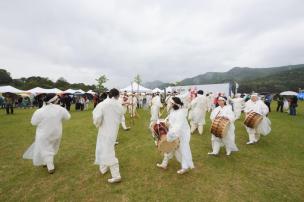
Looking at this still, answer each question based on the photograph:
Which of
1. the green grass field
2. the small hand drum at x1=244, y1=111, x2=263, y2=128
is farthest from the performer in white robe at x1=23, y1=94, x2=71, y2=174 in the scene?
the small hand drum at x1=244, y1=111, x2=263, y2=128

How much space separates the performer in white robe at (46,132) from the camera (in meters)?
4.32

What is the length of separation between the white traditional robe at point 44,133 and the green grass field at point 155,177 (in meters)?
0.39

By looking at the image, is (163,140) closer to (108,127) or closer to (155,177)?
(155,177)

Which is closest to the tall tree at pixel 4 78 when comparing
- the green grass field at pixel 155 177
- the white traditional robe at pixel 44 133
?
the green grass field at pixel 155 177

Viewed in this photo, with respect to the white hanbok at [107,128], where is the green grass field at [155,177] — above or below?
below

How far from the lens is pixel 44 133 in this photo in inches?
171

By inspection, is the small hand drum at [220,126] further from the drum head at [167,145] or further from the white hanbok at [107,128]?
the white hanbok at [107,128]

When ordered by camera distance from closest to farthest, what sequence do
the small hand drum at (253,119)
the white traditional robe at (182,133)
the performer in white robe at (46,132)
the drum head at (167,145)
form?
the drum head at (167,145), the white traditional robe at (182,133), the performer in white robe at (46,132), the small hand drum at (253,119)

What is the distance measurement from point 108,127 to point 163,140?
111cm

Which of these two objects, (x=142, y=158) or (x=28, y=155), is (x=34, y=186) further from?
(x=142, y=158)

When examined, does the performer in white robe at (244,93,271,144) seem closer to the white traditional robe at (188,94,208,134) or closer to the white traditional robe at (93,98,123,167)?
the white traditional robe at (188,94,208,134)

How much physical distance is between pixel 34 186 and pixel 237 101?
11.7 metres

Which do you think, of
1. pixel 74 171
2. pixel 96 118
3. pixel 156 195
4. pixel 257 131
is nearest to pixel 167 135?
pixel 156 195

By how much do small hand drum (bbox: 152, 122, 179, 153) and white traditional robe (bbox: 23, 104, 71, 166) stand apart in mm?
2153
